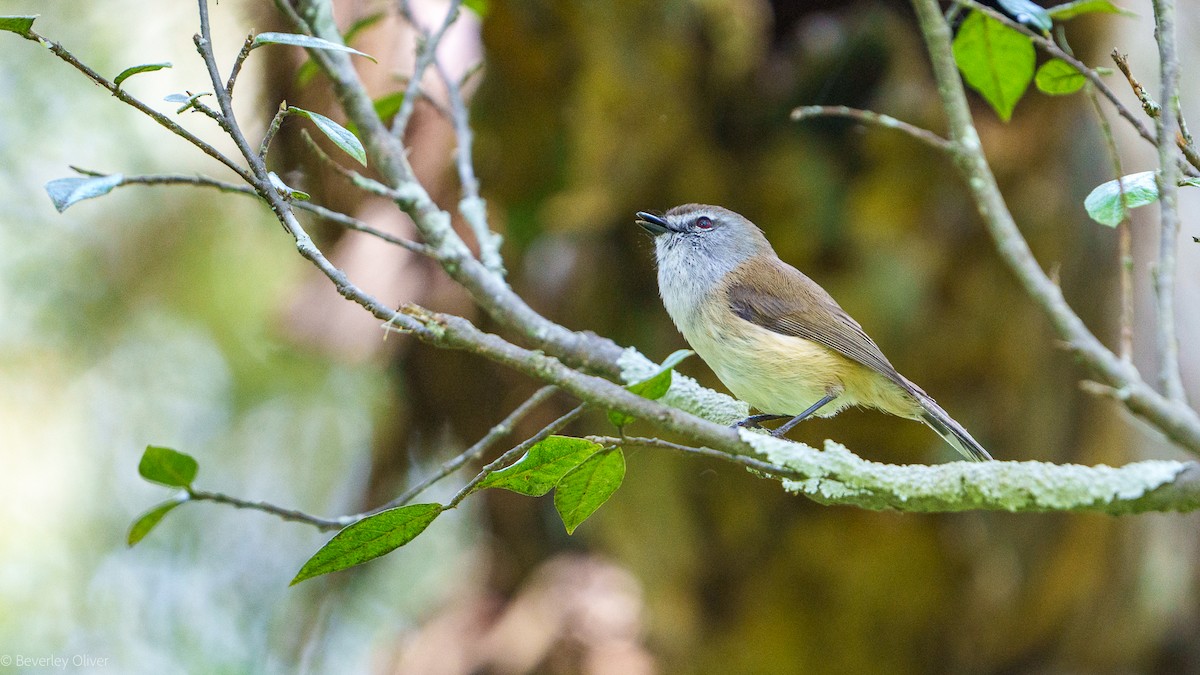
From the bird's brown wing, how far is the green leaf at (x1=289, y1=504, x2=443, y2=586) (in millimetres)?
1544

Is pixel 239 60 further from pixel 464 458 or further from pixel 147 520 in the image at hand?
pixel 147 520

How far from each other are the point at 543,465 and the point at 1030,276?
0.89 metres

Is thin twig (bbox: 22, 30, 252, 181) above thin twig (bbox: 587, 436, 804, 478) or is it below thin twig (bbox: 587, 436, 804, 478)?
above

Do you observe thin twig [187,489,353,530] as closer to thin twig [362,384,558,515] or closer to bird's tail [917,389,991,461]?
thin twig [362,384,558,515]

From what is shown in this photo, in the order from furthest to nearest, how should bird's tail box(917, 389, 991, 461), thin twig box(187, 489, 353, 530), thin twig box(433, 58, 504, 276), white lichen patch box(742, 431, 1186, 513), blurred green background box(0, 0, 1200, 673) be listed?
blurred green background box(0, 0, 1200, 673) < thin twig box(433, 58, 504, 276) < bird's tail box(917, 389, 991, 461) < thin twig box(187, 489, 353, 530) < white lichen patch box(742, 431, 1186, 513)

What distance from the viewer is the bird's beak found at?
130 inches

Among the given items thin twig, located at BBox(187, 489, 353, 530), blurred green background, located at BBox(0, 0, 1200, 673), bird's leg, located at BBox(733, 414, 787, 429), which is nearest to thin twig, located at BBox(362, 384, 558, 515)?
thin twig, located at BBox(187, 489, 353, 530)

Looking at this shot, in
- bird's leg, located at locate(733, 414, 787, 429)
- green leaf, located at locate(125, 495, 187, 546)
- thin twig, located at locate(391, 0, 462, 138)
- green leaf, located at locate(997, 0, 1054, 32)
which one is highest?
thin twig, located at locate(391, 0, 462, 138)

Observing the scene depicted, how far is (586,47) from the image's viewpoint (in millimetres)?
4480

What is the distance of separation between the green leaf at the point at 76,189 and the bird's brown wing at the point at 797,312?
1836mm

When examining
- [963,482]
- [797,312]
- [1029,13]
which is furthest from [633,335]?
[963,482]

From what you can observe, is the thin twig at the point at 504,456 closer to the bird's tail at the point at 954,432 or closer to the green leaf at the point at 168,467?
the green leaf at the point at 168,467

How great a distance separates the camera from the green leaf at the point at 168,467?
2.03 meters

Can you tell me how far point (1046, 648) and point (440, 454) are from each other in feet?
11.4
